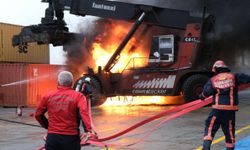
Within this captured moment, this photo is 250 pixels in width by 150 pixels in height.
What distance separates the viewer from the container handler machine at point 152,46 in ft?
57.6

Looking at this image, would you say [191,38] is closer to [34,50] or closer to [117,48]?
[117,48]

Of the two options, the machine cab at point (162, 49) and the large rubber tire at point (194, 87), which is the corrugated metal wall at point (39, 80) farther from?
the large rubber tire at point (194, 87)

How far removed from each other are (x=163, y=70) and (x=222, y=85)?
10.7 metres

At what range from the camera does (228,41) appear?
Answer: 18.5 metres

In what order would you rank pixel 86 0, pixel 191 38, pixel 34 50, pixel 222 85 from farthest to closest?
pixel 34 50
pixel 86 0
pixel 191 38
pixel 222 85

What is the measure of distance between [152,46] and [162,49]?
43 centimetres

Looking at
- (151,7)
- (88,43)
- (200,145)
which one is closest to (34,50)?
(88,43)

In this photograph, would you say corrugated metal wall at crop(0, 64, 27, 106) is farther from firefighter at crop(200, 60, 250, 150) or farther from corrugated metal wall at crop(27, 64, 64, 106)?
firefighter at crop(200, 60, 250, 150)

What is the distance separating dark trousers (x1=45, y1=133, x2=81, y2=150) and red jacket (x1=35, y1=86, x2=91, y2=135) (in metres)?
0.05

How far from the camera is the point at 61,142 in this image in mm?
5516

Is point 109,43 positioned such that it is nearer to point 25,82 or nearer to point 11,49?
point 25,82

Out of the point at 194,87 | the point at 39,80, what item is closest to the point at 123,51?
the point at 194,87

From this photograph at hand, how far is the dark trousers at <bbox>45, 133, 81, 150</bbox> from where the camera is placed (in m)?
5.52

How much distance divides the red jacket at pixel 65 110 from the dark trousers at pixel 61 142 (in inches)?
1.9
